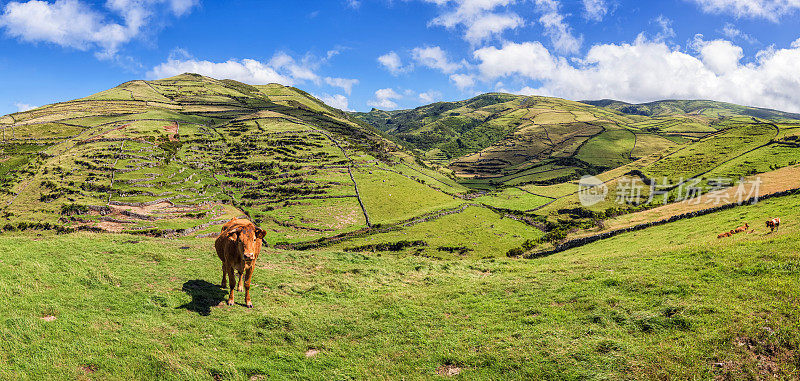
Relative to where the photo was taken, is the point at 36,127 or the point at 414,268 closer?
the point at 414,268

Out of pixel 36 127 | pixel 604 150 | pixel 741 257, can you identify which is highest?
pixel 604 150

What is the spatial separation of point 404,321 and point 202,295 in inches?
387

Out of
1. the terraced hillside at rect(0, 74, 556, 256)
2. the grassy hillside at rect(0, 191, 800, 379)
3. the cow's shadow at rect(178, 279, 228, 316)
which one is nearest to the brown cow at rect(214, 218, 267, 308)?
the cow's shadow at rect(178, 279, 228, 316)

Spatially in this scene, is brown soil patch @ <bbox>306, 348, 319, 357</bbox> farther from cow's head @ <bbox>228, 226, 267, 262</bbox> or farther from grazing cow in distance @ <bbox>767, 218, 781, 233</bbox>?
grazing cow in distance @ <bbox>767, 218, 781, 233</bbox>

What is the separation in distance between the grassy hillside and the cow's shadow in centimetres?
9

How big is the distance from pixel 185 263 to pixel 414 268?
15.7m

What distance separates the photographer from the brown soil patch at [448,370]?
33.0 feet

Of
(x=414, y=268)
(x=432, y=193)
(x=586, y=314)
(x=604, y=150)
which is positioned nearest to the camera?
(x=586, y=314)

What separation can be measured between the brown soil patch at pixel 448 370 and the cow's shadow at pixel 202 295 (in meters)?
9.88

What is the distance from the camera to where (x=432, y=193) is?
100 m

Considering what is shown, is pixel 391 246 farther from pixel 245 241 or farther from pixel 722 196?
pixel 722 196

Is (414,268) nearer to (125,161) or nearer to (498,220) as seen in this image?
(498,220)

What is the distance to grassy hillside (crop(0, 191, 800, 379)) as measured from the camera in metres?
9.03

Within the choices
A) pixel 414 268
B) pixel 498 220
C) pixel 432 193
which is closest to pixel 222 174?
pixel 432 193
